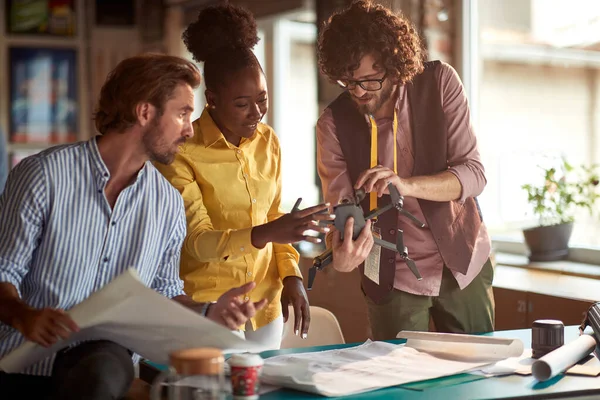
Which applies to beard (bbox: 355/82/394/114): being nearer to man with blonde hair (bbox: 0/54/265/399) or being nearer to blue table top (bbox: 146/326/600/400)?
man with blonde hair (bbox: 0/54/265/399)

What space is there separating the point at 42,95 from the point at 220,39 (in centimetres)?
463

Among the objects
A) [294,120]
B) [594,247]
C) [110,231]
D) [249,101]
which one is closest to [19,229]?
[110,231]

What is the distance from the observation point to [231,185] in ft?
7.59

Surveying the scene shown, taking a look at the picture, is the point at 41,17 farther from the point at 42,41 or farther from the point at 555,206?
the point at 555,206

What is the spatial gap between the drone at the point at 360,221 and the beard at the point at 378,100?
0.30 metres

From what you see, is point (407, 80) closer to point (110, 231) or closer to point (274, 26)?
point (110, 231)

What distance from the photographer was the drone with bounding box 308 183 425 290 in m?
2.12

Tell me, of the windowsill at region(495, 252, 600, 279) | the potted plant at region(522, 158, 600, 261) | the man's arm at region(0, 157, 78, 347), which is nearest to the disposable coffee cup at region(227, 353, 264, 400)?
the man's arm at region(0, 157, 78, 347)

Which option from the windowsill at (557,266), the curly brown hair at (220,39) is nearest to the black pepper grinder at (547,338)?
the curly brown hair at (220,39)

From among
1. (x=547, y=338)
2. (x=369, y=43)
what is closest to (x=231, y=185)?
(x=369, y=43)

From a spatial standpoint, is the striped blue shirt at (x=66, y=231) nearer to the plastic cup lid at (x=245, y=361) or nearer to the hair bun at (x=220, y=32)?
the plastic cup lid at (x=245, y=361)

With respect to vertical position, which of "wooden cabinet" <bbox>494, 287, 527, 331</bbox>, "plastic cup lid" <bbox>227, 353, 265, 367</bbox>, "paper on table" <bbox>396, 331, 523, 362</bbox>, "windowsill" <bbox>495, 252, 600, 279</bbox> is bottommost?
"wooden cabinet" <bbox>494, 287, 527, 331</bbox>

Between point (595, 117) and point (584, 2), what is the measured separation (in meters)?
0.52

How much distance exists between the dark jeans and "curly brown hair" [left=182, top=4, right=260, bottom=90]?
0.92 metres
